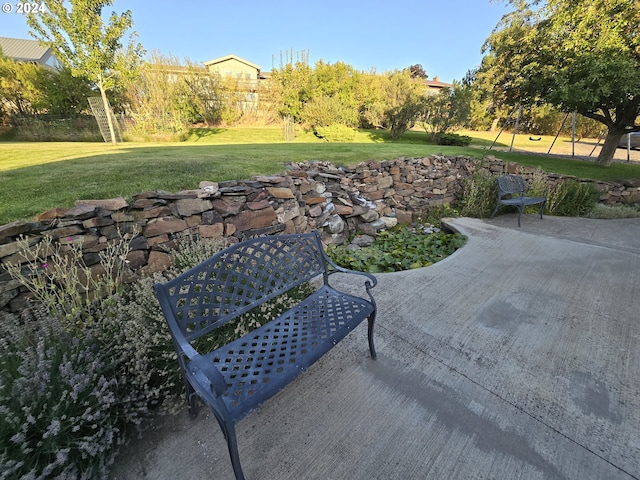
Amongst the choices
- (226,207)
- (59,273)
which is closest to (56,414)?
(59,273)

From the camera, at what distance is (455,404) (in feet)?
5.56

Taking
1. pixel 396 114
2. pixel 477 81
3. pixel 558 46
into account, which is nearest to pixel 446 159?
pixel 558 46

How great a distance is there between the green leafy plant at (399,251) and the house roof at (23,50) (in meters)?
32.2

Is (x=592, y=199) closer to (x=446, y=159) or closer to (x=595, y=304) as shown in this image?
(x=446, y=159)

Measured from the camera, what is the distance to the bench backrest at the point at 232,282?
1482 mm

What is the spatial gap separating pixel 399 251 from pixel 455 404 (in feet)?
8.62

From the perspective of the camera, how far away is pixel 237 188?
340 cm

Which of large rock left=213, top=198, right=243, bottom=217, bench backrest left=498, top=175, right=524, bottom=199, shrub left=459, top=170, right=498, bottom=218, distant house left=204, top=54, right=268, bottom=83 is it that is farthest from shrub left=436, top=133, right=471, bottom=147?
distant house left=204, top=54, right=268, bottom=83

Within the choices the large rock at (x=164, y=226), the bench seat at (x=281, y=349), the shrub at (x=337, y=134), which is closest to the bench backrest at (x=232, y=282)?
the bench seat at (x=281, y=349)

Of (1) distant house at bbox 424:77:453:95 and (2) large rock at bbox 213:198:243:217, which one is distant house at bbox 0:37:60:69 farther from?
(1) distant house at bbox 424:77:453:95

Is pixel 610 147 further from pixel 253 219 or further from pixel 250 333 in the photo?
pixel 250 333

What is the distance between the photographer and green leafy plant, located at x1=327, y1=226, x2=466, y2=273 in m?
3.70

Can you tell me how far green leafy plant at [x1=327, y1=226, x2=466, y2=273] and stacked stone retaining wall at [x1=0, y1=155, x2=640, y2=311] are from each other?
476 mm

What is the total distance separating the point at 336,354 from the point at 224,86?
1936 centimetres
